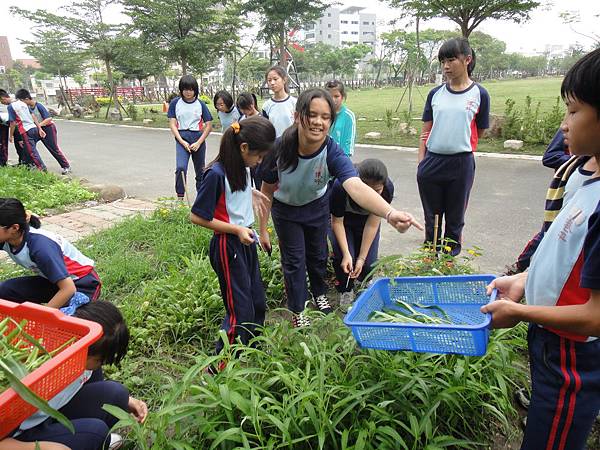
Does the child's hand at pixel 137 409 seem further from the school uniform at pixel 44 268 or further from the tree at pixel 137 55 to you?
the tree at pixel 137 55

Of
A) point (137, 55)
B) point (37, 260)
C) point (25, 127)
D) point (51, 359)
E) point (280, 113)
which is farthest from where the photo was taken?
point (137, 55)

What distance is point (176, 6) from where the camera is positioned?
609 inches

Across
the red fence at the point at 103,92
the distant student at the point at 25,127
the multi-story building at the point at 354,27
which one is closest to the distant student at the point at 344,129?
the distant student at the point at 25,127

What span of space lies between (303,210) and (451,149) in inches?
53.5

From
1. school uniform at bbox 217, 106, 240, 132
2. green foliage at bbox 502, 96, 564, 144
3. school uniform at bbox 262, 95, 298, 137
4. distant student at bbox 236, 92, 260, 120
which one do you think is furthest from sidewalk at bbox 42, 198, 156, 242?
green foliage at bbox 502, 96, 564, 144

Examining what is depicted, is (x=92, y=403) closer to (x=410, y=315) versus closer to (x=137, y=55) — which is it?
(x=410, y=315)

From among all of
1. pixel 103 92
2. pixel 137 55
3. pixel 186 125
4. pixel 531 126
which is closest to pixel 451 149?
pixel 186 125

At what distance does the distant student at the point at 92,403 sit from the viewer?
1615mm

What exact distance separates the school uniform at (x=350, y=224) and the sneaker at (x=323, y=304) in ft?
0.58

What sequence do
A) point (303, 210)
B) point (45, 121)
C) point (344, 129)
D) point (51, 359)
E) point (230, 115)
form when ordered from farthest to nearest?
1. point (45, 121)
2. point (230, 115)
3. point (344, 129)
4. point (303, 210)
5. point (51, 359)

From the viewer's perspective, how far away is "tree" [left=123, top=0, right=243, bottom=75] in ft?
50.8

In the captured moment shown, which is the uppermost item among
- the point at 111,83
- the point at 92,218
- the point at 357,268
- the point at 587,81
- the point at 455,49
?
the point at 111,83

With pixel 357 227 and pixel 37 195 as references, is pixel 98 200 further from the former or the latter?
pixel 357 227

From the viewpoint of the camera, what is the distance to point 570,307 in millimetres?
1159
